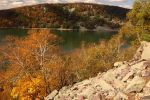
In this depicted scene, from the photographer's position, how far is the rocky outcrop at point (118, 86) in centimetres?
3048

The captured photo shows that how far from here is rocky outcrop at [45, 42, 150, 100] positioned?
30484 mm

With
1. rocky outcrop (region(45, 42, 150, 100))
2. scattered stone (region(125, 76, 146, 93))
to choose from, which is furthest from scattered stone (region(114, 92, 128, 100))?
scattered stone (region(125, 76, 146, 93))

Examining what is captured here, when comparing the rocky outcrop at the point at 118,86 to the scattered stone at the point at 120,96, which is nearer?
the scattered stone at the point at 120,96

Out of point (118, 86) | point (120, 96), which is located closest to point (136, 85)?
point (120, 96)

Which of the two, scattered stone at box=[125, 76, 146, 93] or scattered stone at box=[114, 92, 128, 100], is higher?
scattered stone at box=[125, 76, 146, 93]

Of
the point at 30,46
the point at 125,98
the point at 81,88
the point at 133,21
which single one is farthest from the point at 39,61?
the point at 125,98

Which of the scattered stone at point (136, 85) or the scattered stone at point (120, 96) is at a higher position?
the scattered stone at point (136, 85)

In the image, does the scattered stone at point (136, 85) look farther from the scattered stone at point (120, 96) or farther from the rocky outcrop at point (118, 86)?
the scattered stone at point (120, 96)

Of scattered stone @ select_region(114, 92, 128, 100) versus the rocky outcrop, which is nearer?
scattered stone @ select_region(114, 92, 128, 100)

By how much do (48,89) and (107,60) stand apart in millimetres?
26089

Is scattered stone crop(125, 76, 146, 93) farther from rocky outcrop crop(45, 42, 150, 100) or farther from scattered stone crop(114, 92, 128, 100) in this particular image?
scattered stone crop(114, 92, 128, 100)

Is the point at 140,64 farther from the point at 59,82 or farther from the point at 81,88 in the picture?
the point at 59,82

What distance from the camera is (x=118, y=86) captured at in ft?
106

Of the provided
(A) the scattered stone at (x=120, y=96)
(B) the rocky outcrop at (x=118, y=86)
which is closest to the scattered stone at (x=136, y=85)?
(B) the rocky outcrop at (x=118, y=86)
